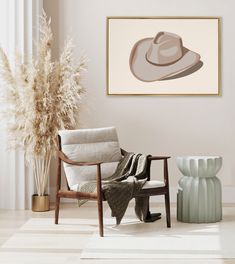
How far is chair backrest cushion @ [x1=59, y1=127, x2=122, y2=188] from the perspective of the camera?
4.93 metres

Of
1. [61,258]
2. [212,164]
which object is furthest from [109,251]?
[212,164]

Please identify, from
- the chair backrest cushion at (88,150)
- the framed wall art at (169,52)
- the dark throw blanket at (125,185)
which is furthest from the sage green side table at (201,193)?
the framed wall art at (169,52)

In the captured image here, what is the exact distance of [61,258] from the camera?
378 centimetres

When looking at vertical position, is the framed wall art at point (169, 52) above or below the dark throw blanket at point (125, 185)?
above

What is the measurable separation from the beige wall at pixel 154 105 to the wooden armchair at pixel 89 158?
89cm

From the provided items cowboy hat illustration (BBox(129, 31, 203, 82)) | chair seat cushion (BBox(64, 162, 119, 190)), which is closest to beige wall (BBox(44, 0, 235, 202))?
cowboy hat illustration (BBox(129, 31, 203, 82))

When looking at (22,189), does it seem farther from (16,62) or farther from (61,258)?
(61,258)

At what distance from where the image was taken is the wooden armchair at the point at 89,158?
4758 millimetres

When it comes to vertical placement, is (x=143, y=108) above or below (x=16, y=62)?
below

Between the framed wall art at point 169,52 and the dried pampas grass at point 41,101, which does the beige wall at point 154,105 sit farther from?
the dried pampas grass at point 41,101

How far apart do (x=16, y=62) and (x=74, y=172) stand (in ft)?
4.14

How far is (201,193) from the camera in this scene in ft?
16.1

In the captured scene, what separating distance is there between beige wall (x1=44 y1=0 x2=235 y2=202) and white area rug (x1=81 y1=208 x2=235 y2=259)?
122 centimetres

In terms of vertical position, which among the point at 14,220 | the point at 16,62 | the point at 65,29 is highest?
the point at 65,29
